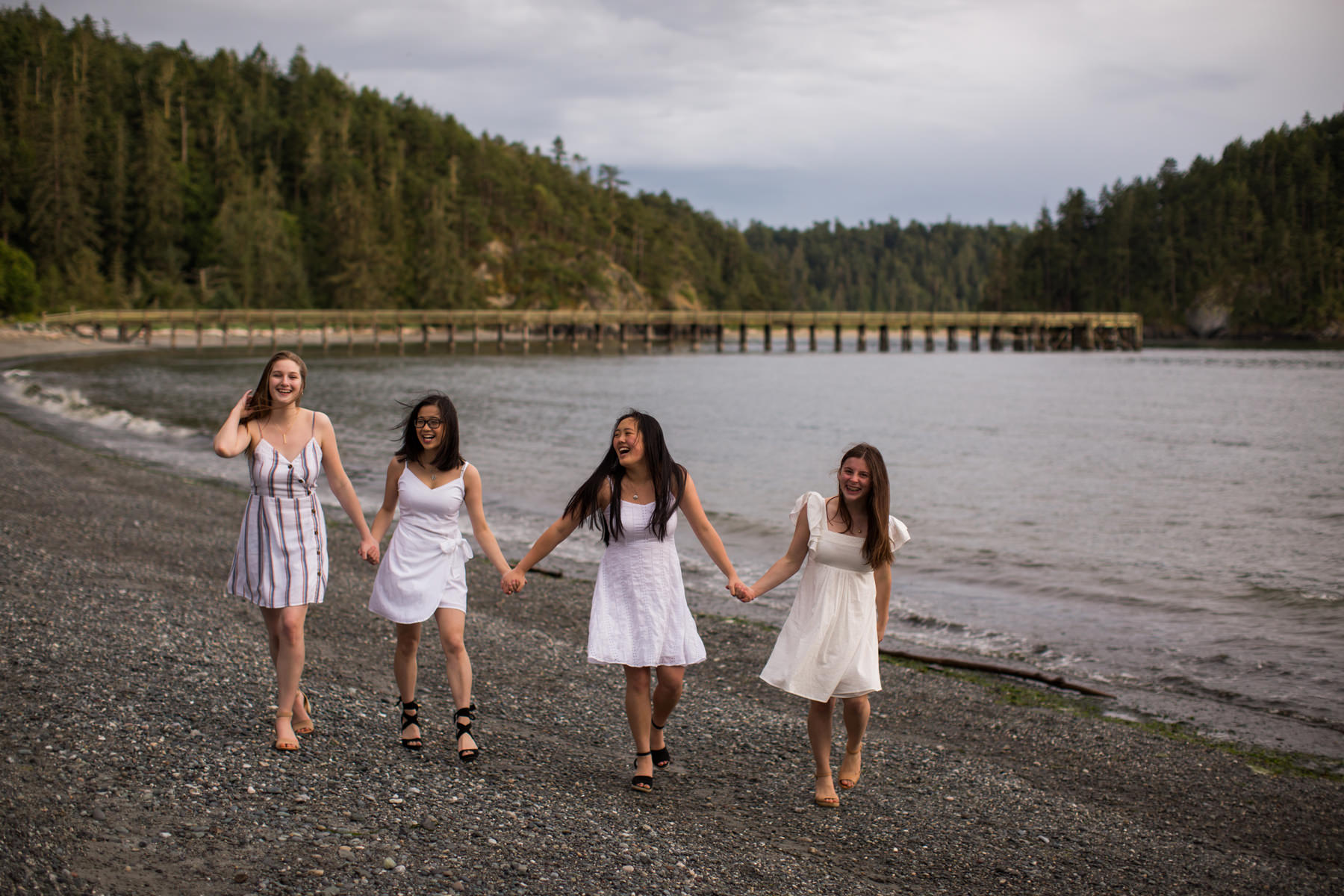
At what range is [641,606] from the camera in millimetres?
4555

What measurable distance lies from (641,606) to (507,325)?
97.7 m

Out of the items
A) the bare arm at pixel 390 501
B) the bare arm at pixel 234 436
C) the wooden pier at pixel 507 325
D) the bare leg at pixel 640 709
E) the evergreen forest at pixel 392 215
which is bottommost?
the bare leg at pixel 640 709

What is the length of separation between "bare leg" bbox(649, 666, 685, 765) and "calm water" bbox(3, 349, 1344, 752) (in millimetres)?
4472

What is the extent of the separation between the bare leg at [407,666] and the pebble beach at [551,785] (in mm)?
154

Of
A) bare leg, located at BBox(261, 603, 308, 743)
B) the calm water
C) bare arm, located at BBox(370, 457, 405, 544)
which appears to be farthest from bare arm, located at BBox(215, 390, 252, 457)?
the calm water

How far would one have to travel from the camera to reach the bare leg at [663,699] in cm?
471

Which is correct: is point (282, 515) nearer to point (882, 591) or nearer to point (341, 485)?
point (341, 485)

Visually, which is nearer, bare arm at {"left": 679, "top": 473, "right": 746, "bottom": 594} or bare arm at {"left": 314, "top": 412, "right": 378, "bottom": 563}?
bare arm at {"left": 679, "top": 473, "right": 746, "bottom": 594}

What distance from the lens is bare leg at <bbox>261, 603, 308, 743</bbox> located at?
4770 millimetres

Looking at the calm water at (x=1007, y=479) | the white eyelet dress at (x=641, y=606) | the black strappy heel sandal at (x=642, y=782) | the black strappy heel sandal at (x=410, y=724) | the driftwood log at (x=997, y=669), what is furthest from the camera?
the calm water at (x=1007, y=479)

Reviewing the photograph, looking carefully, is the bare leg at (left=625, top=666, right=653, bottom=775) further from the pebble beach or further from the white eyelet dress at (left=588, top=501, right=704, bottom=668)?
the pebble beach


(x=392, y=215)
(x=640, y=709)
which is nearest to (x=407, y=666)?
(x=640, y=709)

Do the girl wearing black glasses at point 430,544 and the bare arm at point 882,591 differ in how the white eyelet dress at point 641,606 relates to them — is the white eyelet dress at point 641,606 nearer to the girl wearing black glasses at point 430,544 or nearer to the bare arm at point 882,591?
the girl wearing black glasses at point 430,544

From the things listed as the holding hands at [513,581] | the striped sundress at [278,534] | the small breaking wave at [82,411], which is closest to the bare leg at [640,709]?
the holding hands at [513,581]
